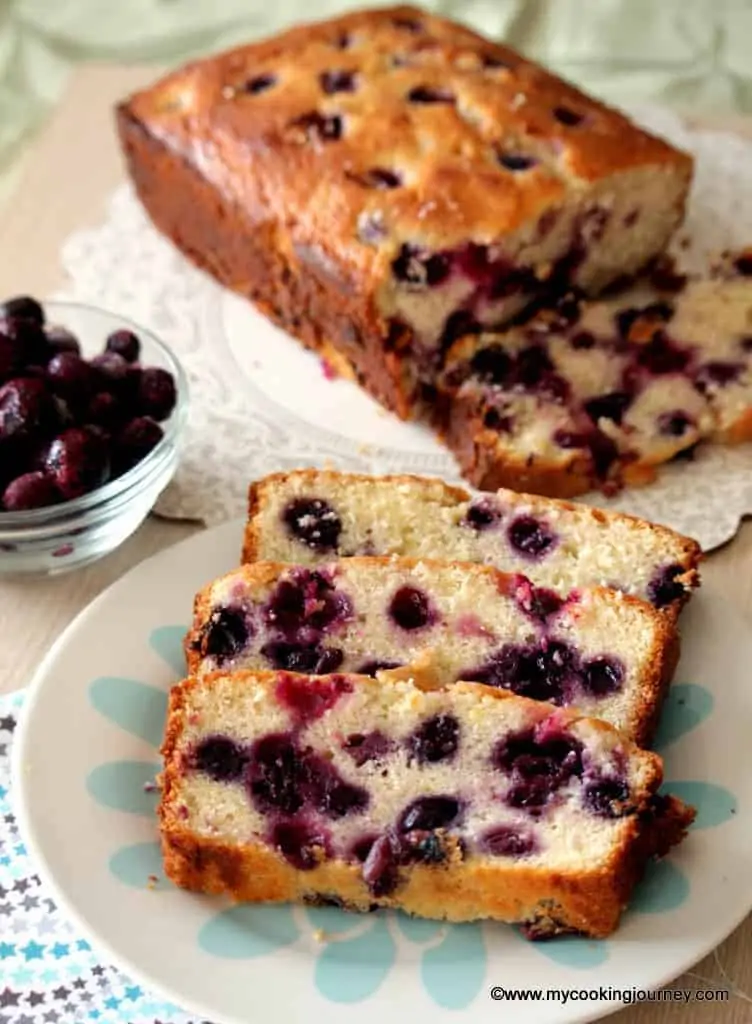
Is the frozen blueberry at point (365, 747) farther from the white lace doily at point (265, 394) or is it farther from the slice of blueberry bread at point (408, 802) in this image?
the white lace doily at point (265, 394)

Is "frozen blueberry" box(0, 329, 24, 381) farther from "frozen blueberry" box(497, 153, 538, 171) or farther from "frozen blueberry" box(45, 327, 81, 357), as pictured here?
"frozen blueberry" box(497, 153, 538, 171)

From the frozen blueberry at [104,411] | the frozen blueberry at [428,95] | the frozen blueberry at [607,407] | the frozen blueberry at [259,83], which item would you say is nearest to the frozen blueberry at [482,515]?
the frozen blueberry at [607,407]

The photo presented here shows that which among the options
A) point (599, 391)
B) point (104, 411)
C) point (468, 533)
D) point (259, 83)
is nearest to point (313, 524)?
point (468, 533)

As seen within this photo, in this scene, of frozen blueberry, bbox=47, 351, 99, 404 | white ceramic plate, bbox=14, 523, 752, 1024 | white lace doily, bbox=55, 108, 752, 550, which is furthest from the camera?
white lace doily, bbox=55, 108, 752, 550

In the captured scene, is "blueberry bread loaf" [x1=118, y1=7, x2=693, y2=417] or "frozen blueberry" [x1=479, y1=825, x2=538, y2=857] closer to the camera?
"frozen blueberry" [x1=479, y1=825, x2=538, y2=857]

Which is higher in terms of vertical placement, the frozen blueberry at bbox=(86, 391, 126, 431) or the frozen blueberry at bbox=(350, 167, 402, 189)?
the frozen blueberry at bbox=(350, 167, 402, 189)

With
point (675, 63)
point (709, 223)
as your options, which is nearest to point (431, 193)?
point (709, 223)

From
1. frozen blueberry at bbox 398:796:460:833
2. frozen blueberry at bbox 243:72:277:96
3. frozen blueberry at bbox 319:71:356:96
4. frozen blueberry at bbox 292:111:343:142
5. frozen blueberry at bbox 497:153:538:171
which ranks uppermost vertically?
frozen blueberry at bbox 497:153:538:171

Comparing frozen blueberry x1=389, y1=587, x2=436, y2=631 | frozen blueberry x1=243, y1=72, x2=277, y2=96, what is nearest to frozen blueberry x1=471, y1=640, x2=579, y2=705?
frozen blueberry x1=389, y1=587, x2=436, y2=631
